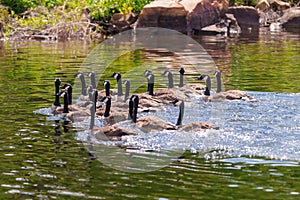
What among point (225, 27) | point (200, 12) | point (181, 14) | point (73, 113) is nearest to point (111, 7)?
point (181, 14)

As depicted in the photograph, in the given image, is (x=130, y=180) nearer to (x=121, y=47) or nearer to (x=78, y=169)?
(x=78, y=169)

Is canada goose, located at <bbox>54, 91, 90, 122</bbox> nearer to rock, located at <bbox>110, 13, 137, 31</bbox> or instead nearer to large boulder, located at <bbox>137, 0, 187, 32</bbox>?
large boulder, located at <bbox>137, 0, 187, 32</bbox>

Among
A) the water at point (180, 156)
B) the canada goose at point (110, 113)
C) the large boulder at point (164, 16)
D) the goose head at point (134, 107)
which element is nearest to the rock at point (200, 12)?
the large boulder at point (164, 16)

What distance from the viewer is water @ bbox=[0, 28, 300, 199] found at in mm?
11500

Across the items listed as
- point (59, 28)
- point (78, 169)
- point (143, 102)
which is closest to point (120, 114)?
point (143, 102)

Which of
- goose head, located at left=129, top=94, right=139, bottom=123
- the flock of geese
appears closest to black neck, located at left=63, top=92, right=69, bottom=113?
the flock of geese

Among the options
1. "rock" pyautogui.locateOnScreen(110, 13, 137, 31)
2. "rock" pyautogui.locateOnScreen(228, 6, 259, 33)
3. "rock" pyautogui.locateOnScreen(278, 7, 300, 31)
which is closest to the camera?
"rock" pyautogui.locateOnScreen(110, 13, 137, 31)

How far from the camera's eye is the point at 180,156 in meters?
13.9

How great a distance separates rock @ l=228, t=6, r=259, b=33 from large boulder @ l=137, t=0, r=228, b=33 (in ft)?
12.8

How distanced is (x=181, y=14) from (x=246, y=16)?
8.03 metres

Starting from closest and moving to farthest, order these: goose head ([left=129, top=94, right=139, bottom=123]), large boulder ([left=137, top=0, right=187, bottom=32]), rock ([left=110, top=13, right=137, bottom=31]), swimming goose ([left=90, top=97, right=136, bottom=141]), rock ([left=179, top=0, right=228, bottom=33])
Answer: swimming goose ([left=90, top=97, right=136, bottom=141]) < goose head ([left=129, top=94, right=139, bottom=123]) < large boulder ([left=137, top=0, right=187, bottom=32]) < rock ([left=179, top=0, right=228, bottom=33]) < rock ([left=110, top=13, right=137, bottom=31])

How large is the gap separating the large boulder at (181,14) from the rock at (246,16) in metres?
3.89

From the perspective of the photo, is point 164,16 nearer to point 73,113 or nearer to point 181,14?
point 181,14

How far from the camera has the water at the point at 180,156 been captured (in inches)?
453
